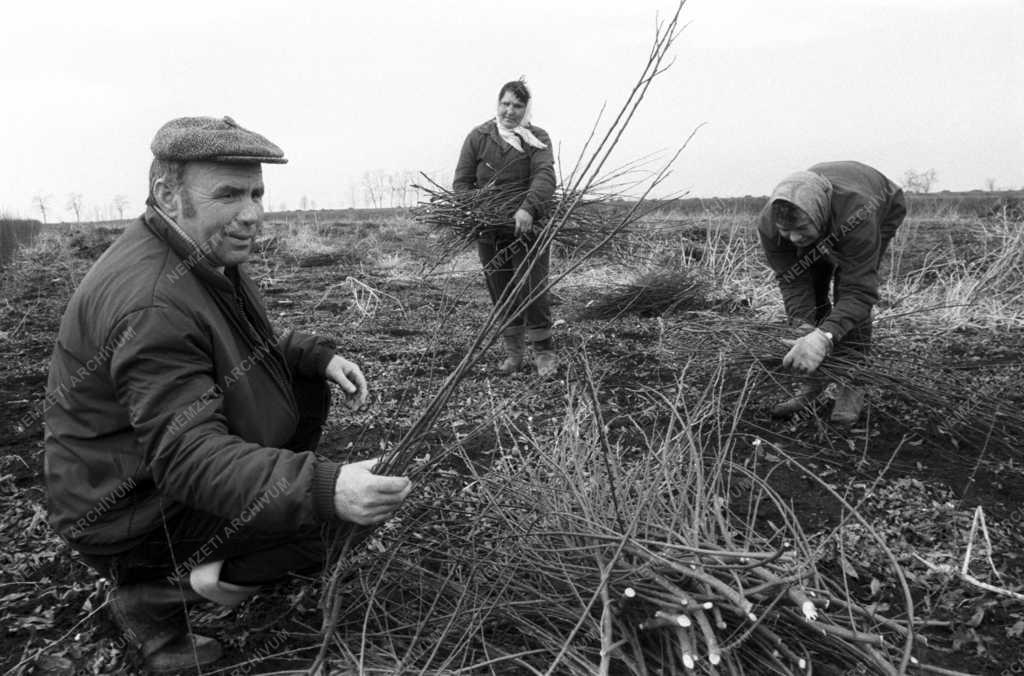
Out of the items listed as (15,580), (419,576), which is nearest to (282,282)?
(15,580)

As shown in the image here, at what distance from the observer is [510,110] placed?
13.0 feet

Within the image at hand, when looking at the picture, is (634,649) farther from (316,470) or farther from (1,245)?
(1,245)

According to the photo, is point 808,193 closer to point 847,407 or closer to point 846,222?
point 846,222

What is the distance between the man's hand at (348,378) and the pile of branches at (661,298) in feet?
13.1

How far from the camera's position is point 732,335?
9.49 ft

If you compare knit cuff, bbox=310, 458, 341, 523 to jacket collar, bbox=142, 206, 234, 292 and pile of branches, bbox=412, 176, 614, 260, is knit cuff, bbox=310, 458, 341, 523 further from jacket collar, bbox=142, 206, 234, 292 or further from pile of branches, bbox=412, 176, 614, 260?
pile of branches, bbox=412, 176, 614, 260

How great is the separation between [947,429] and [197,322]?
9.32 feet

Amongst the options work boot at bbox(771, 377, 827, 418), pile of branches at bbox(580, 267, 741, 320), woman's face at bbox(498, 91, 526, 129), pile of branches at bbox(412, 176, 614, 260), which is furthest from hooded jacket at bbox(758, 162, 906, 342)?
pile of branches at bbox(580, 267, 741, 320)

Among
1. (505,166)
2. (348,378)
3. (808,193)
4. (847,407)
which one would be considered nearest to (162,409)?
(348,378)

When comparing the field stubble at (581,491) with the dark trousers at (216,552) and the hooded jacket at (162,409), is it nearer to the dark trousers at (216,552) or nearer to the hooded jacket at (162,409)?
the dark trousers at (216,552)

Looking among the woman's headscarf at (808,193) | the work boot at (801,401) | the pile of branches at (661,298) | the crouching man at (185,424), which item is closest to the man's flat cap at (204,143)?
the crouching man at (185,424)

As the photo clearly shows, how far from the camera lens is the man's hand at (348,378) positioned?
202 centimetres

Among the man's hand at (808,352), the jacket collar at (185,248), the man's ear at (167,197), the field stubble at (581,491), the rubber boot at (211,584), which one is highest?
the man's ear at (167,197)

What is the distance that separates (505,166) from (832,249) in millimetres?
1822
